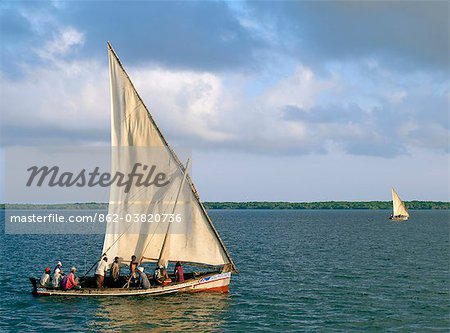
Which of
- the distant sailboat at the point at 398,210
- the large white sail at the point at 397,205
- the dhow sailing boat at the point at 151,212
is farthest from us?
the distant sailboat at the point at 398,210

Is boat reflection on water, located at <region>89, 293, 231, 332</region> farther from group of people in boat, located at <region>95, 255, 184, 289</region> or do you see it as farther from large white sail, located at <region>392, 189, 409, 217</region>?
large white sail, located at <region>392, 189, 409, 217</region>

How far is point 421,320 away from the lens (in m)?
30.7

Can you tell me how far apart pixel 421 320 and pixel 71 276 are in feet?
→ 73.1

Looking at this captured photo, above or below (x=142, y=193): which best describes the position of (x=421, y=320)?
below

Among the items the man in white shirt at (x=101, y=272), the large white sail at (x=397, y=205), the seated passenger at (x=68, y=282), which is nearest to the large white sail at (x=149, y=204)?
the man in white shirt at (x=101, y=272)

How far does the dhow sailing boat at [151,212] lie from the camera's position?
3553 centimetres

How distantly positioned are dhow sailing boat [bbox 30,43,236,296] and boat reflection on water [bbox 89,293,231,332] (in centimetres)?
98

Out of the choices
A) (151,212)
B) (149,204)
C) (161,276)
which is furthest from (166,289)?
(149,204)

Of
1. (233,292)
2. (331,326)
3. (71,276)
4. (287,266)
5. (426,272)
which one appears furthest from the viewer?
(287,266)

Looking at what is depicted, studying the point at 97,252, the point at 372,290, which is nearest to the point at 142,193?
the point at 372,290

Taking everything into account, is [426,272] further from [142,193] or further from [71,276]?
[71,276]

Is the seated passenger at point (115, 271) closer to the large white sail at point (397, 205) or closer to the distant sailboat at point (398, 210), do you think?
the large white sail at point (397, 205)

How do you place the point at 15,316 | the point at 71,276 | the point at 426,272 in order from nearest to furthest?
the point at 15,316
the point at 71,276
the point at 426,272

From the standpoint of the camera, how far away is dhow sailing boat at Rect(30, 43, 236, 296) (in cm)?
3553
